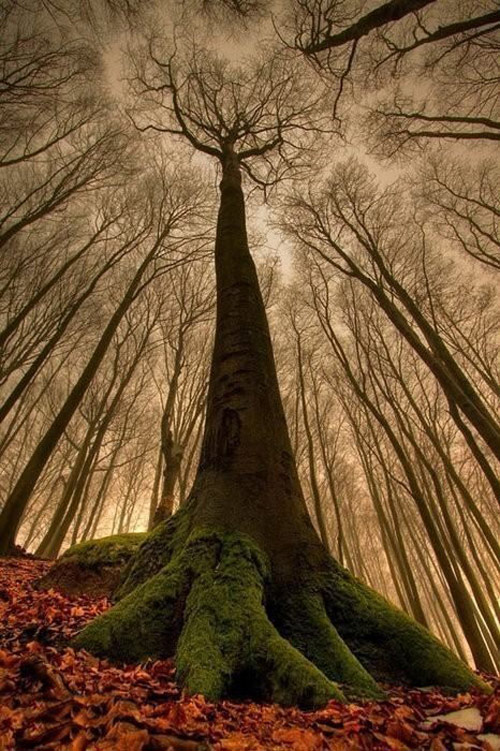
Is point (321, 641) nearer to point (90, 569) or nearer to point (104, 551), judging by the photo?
point (90, 569)

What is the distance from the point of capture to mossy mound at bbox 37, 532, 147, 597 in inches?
185

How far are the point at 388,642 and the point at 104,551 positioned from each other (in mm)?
4324

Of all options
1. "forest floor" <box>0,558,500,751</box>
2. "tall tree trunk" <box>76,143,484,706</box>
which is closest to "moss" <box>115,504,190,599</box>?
"tall tree trunk" <box>76,143,484,706</box>

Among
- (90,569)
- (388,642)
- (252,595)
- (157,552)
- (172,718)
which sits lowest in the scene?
(172,718)

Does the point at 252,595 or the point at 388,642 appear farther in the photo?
the point at 388,642

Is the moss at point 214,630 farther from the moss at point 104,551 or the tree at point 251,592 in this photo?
the moss at point 104,551

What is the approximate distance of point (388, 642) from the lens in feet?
7.57

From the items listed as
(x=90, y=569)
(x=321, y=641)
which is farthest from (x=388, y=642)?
(x=90, y=569)

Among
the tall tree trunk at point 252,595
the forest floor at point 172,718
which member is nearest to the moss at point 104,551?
the tall tree trunk at point 252,595

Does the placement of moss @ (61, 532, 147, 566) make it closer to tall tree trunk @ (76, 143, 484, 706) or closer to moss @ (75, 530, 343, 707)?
tall tree trunk @ (76, 143, 484, 706)

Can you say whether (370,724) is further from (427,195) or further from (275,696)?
(427,195)

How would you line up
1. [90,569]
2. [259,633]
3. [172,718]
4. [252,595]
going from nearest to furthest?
[172,718] → [259,633] → [252,595] → [90,569]

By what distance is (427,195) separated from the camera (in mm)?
11000

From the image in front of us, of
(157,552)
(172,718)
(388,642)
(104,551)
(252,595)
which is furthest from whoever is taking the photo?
(104,551)
